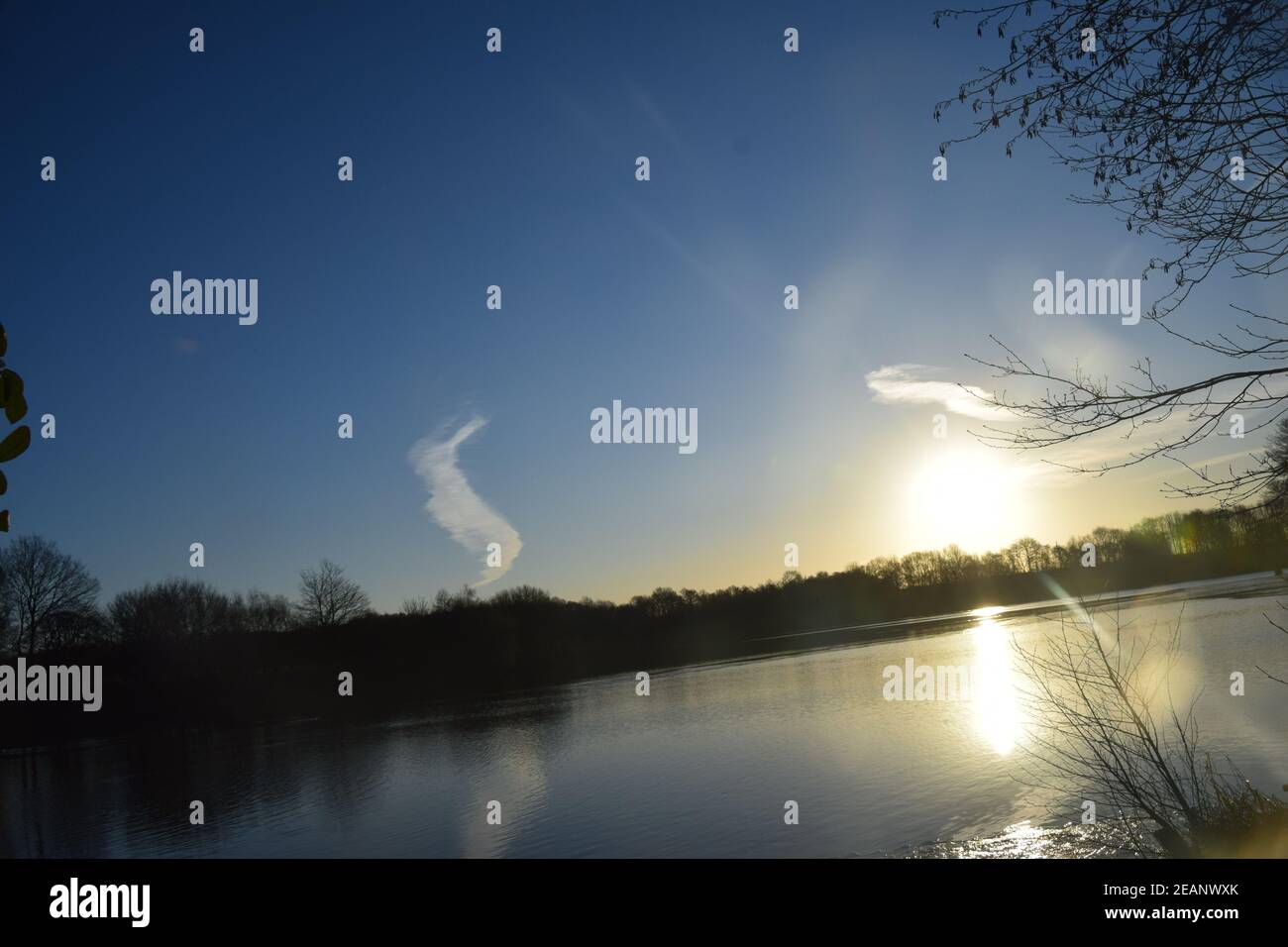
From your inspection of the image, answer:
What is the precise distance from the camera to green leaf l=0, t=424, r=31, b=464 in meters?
1.36

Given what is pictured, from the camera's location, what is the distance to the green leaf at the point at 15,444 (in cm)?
136

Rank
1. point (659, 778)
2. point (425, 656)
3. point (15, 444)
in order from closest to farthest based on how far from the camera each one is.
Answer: point (15, 444) → point (659, 778) → point (425, 656)

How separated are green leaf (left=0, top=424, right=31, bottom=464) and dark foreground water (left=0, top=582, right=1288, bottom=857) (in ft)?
35.4

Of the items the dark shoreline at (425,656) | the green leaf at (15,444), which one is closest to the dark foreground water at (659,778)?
the green leaf at (15,444)

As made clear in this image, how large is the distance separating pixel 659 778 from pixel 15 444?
1855 cm

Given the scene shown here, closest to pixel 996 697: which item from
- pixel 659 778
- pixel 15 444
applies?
pixel 659 778

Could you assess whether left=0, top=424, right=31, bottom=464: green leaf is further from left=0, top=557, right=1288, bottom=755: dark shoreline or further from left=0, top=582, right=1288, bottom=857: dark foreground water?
left=0, top=557, right=1288, bottom=755: dark shoreline

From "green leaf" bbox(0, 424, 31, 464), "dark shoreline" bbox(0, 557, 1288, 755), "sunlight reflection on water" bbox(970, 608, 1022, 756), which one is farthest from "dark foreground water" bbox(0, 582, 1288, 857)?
"dark shoreline" bbox(0, 557, 1288, 755)

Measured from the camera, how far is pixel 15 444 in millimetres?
1390

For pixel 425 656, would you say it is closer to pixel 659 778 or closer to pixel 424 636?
pixel 424 636

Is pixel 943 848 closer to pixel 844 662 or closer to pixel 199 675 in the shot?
pixel 844 662
